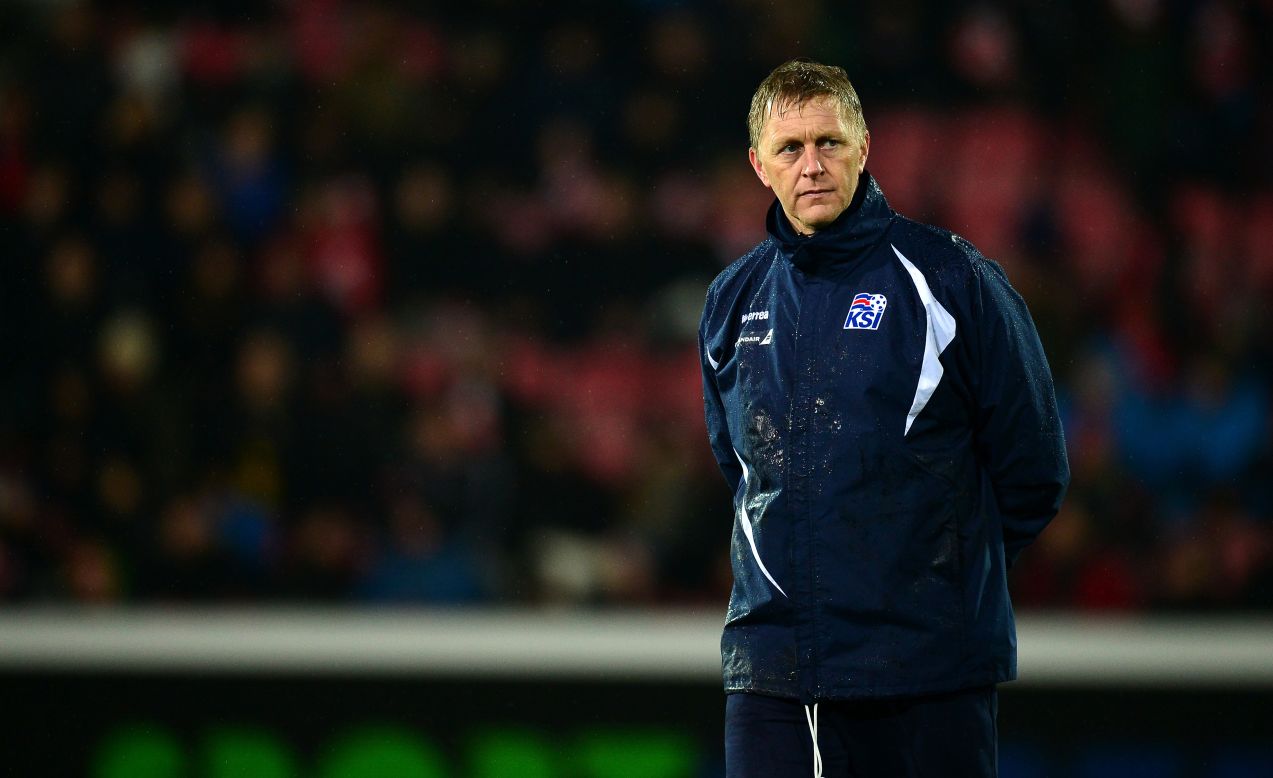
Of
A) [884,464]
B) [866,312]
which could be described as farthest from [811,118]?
[884,464]

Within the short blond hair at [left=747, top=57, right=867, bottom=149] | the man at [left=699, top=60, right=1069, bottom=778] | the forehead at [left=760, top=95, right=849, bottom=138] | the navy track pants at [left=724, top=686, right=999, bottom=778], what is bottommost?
the navy track pants at [left=724, top=686, right=999, bottom=778]

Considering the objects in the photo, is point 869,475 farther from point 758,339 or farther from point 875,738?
point 875,738

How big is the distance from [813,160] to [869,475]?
58 cm

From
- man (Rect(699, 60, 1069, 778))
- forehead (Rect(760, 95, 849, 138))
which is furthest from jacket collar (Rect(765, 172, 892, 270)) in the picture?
forehead (Rect(760, 95, 849, 138))

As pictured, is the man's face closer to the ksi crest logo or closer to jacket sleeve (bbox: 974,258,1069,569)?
the ksi crest logo

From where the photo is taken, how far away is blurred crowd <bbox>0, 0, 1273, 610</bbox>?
5.89 metres

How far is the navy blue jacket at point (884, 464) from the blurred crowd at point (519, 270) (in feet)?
9.18

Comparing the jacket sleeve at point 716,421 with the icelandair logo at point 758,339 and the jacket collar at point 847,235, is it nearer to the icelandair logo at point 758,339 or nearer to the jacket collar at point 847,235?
the icelandair logo at point 758,339

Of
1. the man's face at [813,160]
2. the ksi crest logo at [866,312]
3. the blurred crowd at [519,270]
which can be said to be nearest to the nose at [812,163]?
the man's face at [813,160]

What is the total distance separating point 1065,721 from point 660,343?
2458mm

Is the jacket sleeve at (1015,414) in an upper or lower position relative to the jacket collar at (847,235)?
lower

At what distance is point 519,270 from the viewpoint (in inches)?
259

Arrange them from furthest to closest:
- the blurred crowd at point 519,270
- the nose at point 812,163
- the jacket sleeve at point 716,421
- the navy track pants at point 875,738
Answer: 1. the blurred crowd at point 519,270
2. the jacket sleeve at point 716,421
3. the nose at point 812,163
4. the navy track pants at point 875,738

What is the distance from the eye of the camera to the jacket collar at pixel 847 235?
2654mm
